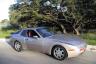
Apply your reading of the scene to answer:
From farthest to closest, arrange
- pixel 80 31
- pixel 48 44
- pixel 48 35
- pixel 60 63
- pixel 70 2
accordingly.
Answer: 1. pixel 80 31
2. pixel 70 2
3. pixel 48 35
4. pixel 48 44
5. pixel 60 63

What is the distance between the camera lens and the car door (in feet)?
33.3

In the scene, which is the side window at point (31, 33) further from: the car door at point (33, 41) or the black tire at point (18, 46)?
the black tire at point (18, 46)

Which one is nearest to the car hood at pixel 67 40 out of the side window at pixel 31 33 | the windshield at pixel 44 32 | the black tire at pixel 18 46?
the windshield at pixel 44 32

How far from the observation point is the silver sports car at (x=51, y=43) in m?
9.10

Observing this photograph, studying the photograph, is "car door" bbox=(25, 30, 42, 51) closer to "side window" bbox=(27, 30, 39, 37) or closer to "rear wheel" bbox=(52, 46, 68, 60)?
"side window" bbox=(27, 30, 39, 37)

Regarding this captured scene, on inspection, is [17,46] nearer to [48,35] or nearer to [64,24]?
[48,35]

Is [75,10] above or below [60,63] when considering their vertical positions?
above

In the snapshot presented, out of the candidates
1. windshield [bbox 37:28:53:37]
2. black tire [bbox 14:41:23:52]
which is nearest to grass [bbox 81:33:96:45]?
windshield [bbox 37:28:53:37]

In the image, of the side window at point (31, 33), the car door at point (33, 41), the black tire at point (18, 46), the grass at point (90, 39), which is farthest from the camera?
the grass at point (90, 39)

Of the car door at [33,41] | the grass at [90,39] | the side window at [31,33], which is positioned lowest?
the grass at [90,39]

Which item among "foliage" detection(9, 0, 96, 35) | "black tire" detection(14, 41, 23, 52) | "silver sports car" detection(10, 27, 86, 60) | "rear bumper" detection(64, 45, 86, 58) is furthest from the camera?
"foliage" detection(9, 0, 96, 35)

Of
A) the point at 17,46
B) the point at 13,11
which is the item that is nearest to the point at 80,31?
the point at 13,11

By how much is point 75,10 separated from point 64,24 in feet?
12.4

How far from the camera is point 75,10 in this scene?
22844 millimetres
